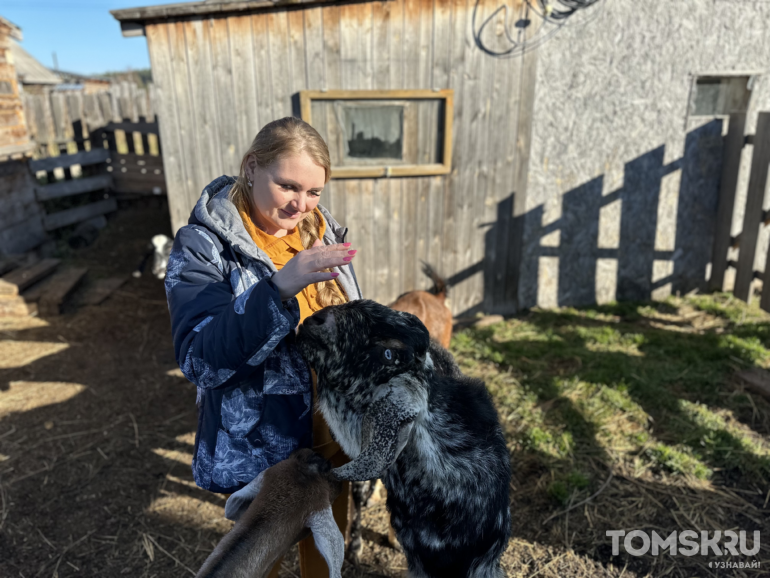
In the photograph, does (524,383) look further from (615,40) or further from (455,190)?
(615,40)

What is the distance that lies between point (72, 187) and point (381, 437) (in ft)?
34.0

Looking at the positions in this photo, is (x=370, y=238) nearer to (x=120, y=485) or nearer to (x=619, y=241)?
(x=619, y=241)

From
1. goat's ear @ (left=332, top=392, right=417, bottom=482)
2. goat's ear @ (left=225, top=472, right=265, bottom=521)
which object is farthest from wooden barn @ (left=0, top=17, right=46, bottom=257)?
goat's ear @ (left=332, top=392, right=417, bottom=482)

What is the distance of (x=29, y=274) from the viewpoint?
7.66 metres

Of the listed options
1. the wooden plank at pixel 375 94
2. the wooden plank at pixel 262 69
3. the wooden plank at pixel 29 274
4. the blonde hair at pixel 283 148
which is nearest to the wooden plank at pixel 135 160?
the wooden plank at pixel 29 274

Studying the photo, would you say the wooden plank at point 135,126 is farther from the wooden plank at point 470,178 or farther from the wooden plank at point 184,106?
the wooden plank at point 470,178

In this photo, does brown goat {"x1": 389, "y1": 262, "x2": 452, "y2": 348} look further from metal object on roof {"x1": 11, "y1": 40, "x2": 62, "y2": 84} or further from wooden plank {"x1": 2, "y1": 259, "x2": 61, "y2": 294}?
metal object on roof {"x1": 11, "y1": 40, "x2": 62, "y2": 84}

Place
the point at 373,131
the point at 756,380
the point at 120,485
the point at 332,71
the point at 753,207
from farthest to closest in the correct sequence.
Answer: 1. the point at 753,207
2. the point at 373,131
3. the point at 332,71
4. the point at 756,380
5. the point at 120,485

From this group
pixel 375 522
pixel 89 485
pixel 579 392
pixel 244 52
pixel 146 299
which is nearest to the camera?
pixel 375 522

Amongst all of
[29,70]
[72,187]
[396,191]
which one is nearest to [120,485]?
[396,191]

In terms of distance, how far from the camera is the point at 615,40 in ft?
20.3

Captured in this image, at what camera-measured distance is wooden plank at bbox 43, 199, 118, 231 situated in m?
9.41

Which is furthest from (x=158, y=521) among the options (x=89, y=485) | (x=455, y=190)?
(x=455, y=190)

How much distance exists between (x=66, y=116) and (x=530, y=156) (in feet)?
31.5
